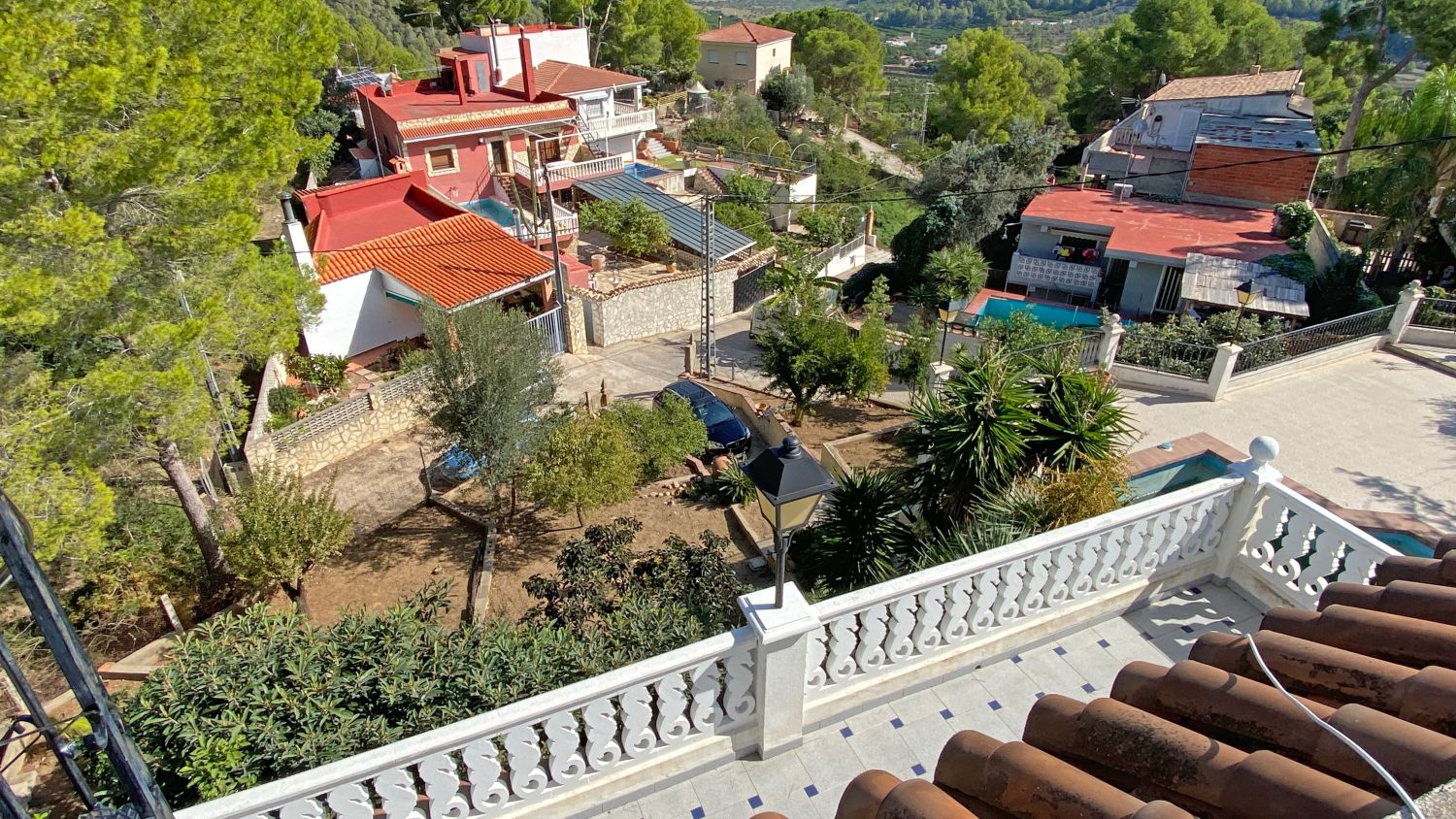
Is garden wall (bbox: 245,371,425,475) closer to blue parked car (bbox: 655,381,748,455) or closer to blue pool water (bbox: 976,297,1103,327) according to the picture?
blue parked car (bbox: 655,381,748,455)

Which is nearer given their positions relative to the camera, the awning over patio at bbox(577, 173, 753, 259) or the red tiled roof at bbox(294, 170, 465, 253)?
the red tiled roof at bbox(294, 170, 465, 253)

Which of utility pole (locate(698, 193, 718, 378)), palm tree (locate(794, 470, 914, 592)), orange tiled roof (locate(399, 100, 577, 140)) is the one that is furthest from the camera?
orange tiled roof (locate(399, 100, 577, 140))

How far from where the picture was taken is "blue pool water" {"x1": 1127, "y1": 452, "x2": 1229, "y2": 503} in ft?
33.9

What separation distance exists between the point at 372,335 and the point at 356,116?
23.2 meters

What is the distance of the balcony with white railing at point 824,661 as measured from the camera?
4.15m

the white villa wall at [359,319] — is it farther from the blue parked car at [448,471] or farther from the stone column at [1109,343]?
the stone column at [1109,343]

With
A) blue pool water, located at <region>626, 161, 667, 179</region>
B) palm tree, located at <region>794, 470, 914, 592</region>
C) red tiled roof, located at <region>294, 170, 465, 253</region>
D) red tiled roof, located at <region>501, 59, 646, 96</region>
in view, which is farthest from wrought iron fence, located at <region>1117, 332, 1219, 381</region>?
red tiled roof, located at <region>501, 59, 646, 96</region>

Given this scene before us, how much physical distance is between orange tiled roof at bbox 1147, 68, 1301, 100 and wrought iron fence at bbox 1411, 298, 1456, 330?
22.4 m

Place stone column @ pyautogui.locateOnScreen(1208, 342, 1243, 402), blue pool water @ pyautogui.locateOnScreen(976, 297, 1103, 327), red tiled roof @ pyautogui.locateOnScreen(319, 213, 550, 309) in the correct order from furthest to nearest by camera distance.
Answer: blue pool water @ pyautogui.locateOnScreen(976, 297, 1103, 327), red tiled roof @ pyautogui.locateOnScreen(319, 213, 550, 309), stone column @ pyautogui.locateOnScreen(1208, 342, 1243, 402)

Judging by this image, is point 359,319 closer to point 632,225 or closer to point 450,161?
point 632,225

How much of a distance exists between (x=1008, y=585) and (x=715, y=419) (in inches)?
461

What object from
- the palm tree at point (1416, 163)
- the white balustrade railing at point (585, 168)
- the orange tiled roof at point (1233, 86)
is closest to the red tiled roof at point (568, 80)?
the white balustrade railing at point (585, 168)

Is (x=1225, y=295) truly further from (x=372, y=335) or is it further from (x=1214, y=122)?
(x=372, y=335)

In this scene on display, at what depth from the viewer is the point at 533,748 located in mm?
4266
